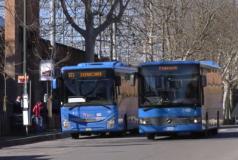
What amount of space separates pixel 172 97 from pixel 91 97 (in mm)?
4145

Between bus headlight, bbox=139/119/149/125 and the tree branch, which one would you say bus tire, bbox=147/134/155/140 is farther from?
the tree branch

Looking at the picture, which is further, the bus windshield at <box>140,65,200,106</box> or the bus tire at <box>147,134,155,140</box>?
the bus tire at <box>147,134,155,140</box>

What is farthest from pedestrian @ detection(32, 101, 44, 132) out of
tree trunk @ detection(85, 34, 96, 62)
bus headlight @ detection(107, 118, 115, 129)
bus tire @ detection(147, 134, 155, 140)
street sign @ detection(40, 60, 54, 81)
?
tree trunk @ detection(85, 34, 96, 62)

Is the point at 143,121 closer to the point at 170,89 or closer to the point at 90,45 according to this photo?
the point at 170,89

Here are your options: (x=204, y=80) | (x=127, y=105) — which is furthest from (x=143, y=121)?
(x=127, y=105)

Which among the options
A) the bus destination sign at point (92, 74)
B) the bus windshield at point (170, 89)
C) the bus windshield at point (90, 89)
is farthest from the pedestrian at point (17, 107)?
the bus windshield at point (170, 89)

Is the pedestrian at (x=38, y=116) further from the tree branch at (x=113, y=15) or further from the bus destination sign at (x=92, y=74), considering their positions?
the tree branch at (x=113, y=15)

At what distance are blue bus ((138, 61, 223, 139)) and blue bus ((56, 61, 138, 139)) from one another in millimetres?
2140

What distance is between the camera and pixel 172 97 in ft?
91.8

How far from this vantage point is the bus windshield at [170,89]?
1101 inches

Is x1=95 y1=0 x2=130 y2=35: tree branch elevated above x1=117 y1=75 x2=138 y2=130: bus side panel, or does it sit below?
above

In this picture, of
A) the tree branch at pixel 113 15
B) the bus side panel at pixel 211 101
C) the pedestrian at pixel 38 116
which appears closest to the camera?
the bus side panel at pixel 211 101

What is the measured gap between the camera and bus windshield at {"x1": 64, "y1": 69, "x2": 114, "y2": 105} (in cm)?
3034

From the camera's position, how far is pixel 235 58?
68.3 meters
